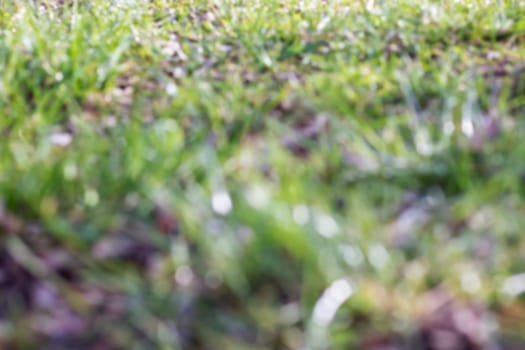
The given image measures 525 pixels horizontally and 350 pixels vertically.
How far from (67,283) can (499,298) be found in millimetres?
971

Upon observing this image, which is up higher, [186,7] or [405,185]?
[186,7]

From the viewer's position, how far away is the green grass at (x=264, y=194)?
1.49 m

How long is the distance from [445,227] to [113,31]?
2167 millimetres

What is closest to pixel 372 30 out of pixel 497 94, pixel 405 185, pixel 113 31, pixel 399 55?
pixel 399 55

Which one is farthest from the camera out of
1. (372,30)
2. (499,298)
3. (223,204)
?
(372,30)

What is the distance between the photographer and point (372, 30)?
329 centimetres

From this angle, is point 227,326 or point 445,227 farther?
point 445,227

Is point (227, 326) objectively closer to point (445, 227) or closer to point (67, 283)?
point (67, 283)

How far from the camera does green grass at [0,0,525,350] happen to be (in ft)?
4.90

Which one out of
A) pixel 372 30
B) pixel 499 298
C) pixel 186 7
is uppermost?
pixel 186 7

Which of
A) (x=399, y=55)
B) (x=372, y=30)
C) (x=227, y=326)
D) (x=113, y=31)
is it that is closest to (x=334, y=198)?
(x=227, y=326)

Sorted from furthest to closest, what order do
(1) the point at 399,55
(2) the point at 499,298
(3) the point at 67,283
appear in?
(1) the point at 399,55 < (3) the point at 67,283 < (2) the point at 499,298

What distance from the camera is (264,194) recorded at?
167cm

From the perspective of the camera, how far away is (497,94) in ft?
8.39
